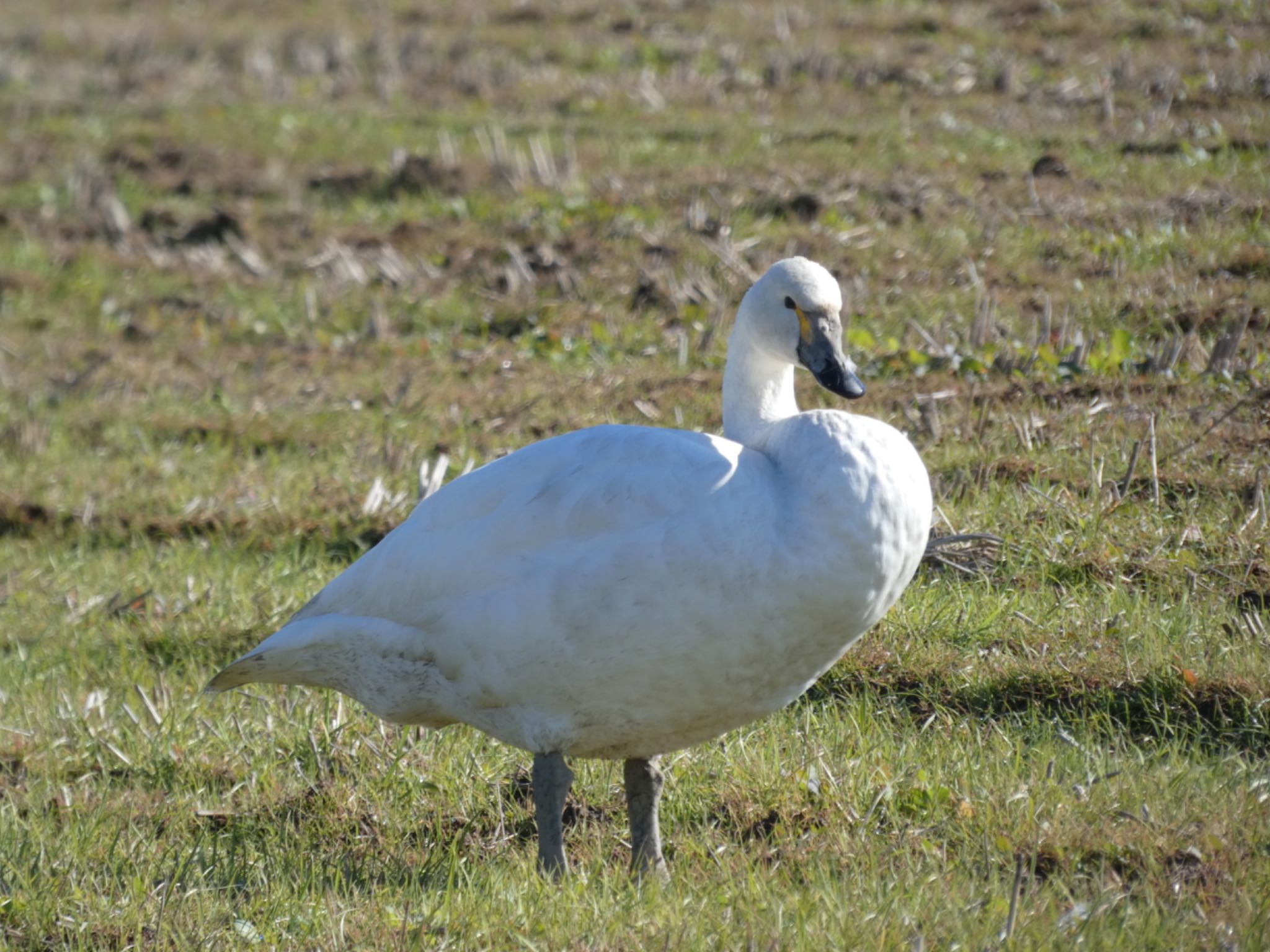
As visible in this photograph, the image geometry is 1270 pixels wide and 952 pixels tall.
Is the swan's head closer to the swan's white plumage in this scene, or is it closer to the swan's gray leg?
the swan's white plumage

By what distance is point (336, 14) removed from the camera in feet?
53.8

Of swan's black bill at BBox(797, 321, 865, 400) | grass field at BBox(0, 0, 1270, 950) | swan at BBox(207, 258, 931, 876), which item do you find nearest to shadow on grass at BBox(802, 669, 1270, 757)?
grass field at BBox(0, 0, 1270, 950)

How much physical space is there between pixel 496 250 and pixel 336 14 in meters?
8.14

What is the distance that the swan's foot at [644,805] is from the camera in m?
3.99

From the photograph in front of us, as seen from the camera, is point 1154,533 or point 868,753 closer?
point 868,753

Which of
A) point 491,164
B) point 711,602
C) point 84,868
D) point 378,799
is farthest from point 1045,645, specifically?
point 491,164

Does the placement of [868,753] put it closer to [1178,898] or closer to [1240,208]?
[1178,898]

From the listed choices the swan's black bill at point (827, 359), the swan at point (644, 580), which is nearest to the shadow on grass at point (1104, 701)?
the swan at point (644, 580)

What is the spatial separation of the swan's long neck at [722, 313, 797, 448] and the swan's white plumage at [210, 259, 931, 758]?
0.11ft

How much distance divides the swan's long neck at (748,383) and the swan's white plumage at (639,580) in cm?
3

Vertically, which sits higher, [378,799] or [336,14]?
[336,14]

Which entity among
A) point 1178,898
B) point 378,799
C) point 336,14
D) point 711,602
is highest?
point 336,14

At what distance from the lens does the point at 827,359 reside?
413 centimetres

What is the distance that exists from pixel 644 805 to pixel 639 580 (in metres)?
0.77
